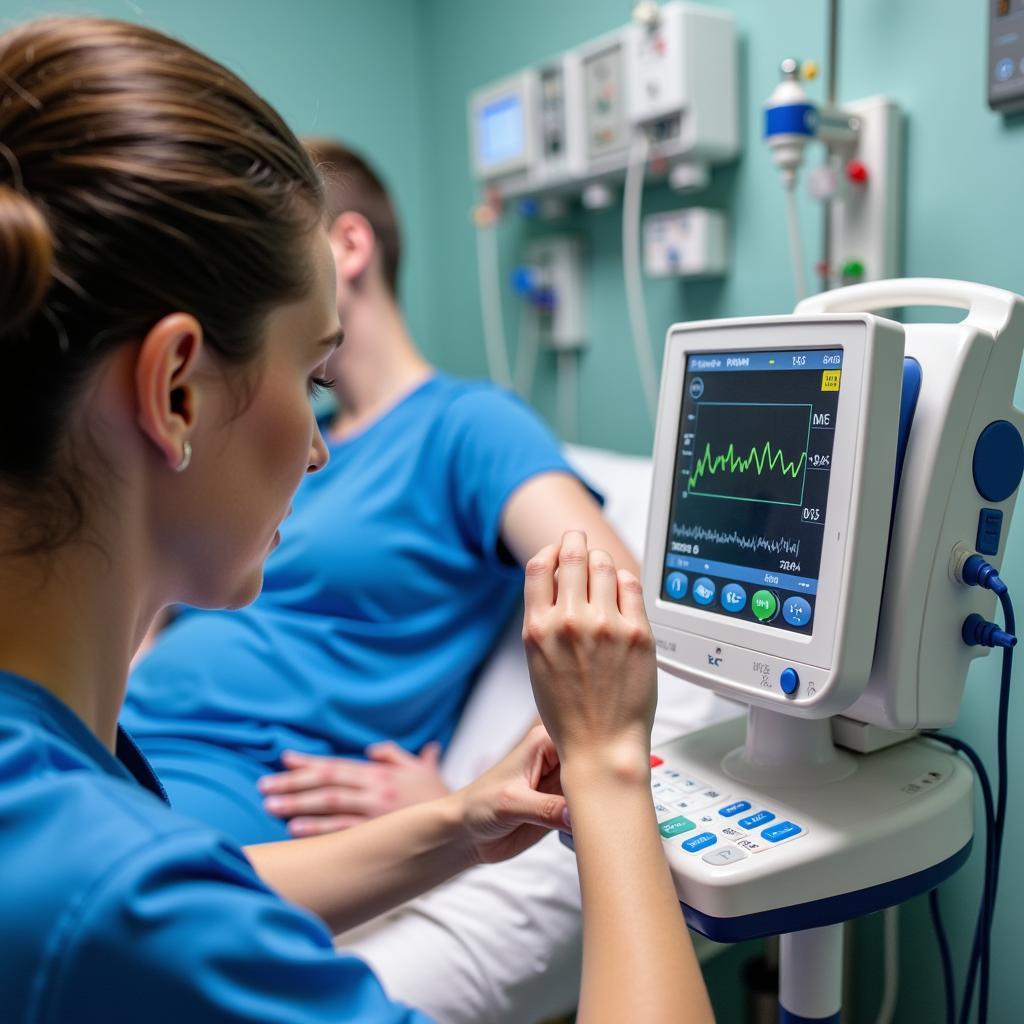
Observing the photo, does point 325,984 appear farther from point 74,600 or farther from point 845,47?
point 845,47

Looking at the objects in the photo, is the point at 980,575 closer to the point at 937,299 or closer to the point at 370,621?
the point at 937,299

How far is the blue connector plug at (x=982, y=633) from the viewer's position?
767 mm

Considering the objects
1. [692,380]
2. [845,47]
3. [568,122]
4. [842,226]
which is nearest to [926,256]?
[842,226]

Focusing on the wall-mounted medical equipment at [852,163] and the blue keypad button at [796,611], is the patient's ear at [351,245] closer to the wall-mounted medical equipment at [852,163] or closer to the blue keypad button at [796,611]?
the wall-mounted medical equipment at [852,163]

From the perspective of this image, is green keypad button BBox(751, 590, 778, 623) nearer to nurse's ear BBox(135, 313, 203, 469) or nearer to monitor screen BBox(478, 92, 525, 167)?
nurse's ear BBox(135, 313, 203, 469)

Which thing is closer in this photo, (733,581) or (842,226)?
(733,581)

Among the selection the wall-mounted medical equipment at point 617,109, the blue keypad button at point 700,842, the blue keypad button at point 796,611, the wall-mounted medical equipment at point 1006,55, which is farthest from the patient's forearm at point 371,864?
the wall-mounted medical equipment at point 617,109

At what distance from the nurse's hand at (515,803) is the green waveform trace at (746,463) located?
26 cm

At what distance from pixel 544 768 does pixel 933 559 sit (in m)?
0.35

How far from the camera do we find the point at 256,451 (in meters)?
0.68

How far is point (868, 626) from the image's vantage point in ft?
2.41

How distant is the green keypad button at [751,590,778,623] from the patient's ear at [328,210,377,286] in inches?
39.7

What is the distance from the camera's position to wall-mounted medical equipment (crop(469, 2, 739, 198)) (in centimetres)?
141

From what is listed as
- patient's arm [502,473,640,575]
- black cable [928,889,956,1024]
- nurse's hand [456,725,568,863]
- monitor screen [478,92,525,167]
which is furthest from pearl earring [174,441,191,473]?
monitor screen [478,92,525,167]
